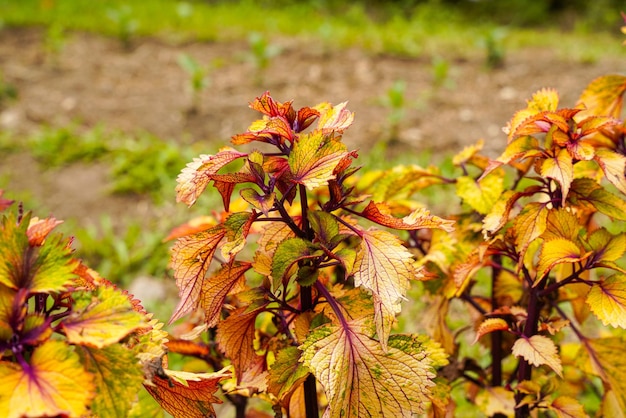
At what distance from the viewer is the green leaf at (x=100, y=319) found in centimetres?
85

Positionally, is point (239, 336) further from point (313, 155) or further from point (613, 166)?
point (613, 166)

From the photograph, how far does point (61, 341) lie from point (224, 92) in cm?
398

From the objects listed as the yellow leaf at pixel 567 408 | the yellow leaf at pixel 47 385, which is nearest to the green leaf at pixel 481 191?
the yellow leaf at pixel 567 408

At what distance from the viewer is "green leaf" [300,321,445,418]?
102cm

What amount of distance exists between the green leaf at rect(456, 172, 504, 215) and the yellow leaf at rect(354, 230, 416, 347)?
0.42m

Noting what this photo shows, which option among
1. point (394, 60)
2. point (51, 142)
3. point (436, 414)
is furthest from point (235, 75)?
point (436, 414)

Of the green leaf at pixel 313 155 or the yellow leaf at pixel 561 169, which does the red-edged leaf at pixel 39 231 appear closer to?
the green leaf at pixel 313 155

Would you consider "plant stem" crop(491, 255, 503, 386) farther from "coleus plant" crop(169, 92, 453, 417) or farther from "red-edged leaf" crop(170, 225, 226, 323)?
"red-edged leaf" crop(170, 225, 226, 323)

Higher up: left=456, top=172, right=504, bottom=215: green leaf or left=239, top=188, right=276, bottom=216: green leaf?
left=239, top=188, right=276, bottom=216: green leaf

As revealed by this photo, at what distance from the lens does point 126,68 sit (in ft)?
17.0

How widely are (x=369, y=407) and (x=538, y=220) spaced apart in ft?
1.53

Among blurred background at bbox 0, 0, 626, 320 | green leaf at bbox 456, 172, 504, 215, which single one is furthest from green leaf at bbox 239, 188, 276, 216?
blurred background at bbox 0, 0, 626, 320

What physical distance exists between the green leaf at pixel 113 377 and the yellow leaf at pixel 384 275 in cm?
33

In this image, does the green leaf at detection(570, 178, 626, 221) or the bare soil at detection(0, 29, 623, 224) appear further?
the bare soil at detection(0, 29, 623, 224)
